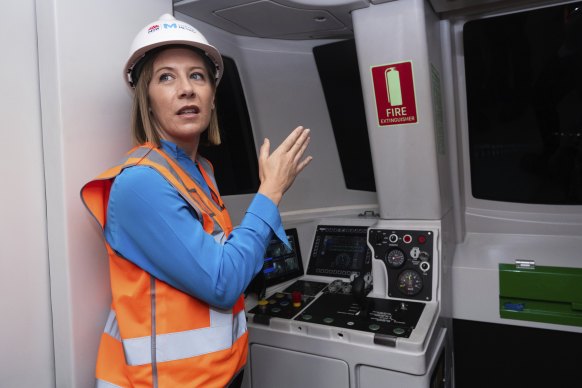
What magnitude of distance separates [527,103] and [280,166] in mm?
1600

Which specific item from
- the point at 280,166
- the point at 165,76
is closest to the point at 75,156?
the point at 165,76

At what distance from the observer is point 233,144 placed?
2.36 meters

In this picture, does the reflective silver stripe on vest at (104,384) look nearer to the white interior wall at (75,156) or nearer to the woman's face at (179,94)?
the white interior wall at (75,156)

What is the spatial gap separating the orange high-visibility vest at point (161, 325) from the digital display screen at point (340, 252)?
1178mm

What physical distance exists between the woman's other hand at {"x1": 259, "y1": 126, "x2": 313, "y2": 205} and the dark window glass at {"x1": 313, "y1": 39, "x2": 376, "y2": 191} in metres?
1.25

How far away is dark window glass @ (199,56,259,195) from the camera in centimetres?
223

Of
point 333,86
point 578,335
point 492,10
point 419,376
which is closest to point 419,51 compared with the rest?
point 492,10

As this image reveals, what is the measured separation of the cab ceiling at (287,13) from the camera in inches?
71.8

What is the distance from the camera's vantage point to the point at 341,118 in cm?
260

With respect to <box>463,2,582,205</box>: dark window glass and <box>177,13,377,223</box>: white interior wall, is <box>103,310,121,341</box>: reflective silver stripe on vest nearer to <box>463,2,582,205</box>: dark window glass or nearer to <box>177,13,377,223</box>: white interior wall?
<box>177,13,377,223</box>: white interior wall

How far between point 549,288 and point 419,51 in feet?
4.11

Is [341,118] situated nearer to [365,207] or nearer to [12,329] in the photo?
[365,207]

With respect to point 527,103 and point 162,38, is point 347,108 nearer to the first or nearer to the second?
point 527,103

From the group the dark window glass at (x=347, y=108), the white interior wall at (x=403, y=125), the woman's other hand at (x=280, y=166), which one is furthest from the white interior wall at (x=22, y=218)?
the dark window glass at (x=347, y=108)
